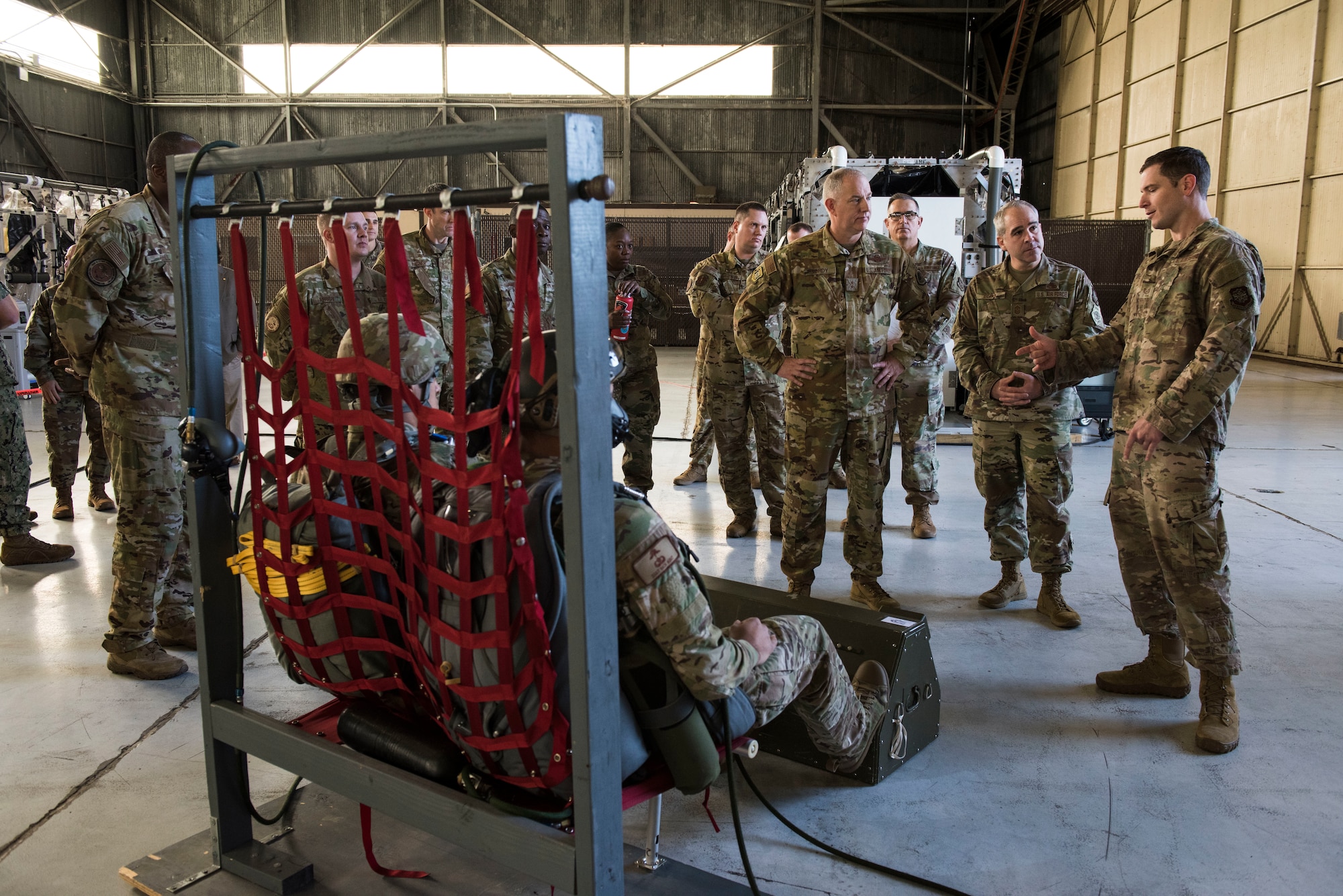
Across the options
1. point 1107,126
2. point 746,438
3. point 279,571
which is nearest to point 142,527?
point 279,571

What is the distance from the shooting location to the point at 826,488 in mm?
4344

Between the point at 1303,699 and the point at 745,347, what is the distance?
2487 millimetres

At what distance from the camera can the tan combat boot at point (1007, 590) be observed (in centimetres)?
455

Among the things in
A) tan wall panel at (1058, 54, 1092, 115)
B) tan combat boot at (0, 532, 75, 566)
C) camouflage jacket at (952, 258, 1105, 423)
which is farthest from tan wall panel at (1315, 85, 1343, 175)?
tan combat boot at (0, 532, 75, 566)

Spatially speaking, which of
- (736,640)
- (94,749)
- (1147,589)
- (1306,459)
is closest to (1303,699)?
(1147,589)

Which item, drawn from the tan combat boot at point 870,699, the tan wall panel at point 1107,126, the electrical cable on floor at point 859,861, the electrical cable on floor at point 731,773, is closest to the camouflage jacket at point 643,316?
the tan combat boot at point 870,699

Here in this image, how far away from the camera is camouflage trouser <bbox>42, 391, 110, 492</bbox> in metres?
6.02

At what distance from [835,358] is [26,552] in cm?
424

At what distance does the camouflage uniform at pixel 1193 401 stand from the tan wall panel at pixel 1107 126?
17.2 metres

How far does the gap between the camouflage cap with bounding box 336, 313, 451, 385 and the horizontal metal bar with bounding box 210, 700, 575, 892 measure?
0.82 meters

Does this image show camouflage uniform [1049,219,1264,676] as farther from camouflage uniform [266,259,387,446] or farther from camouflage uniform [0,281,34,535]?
camouflage uniform [0,281,34,535]

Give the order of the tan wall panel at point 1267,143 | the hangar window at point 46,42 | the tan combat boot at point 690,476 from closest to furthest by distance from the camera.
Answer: the tan combat boot at point 690,476
the tan wall panel at point 1267,143
the hangar window at point 46,42

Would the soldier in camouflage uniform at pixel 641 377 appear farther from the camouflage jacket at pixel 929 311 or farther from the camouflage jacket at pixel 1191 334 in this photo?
the camouflage jacket at pixel 1191 334

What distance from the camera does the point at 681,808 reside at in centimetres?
281
